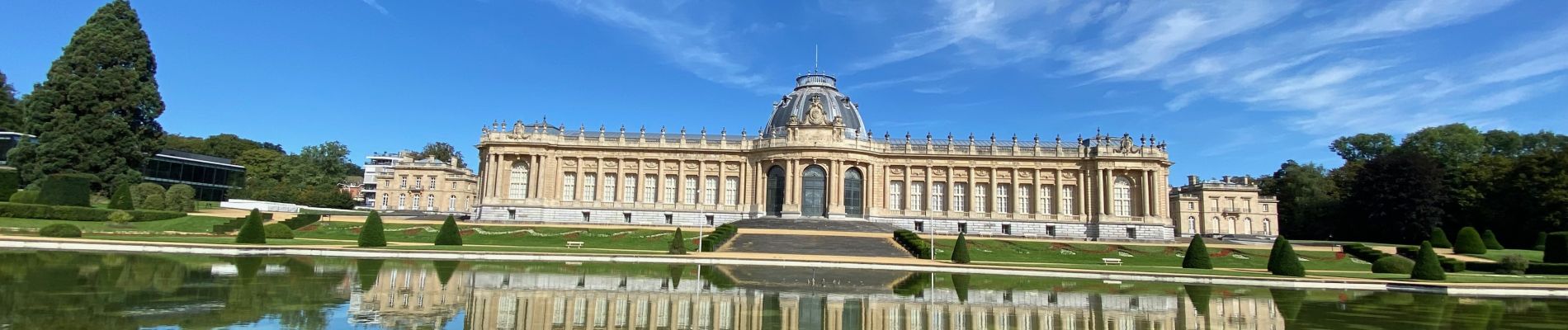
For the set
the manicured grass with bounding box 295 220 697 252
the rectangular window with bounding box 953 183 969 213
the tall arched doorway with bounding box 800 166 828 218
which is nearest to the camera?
the manicured grass with bounding box 295 220 697 252

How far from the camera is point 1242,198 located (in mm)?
80500

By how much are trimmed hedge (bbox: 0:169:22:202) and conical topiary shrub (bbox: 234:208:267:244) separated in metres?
18.8

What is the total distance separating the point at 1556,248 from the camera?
115ft

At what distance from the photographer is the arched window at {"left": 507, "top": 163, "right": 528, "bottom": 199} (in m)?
58.6

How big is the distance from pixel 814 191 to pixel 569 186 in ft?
61.3

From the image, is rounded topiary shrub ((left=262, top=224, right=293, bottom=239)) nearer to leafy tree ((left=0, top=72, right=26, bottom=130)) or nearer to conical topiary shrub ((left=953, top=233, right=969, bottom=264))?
conical topiary shrub ((left=953, top=233, right=969, bottom=264))

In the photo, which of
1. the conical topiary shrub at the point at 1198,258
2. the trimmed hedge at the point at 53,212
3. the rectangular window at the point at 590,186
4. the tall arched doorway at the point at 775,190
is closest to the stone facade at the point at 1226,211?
the tall arched doorway at the point at 775,190

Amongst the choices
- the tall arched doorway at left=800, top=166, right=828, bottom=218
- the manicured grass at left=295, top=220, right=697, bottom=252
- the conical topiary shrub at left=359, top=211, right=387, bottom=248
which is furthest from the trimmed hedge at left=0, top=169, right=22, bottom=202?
the tall arched doorway at left=800, top=166, right=828, bottom=218

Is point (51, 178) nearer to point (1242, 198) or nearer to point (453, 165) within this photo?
point (453, 165)

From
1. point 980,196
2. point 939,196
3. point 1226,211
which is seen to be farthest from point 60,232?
point 1226,211

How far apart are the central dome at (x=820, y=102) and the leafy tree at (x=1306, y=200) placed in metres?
→ 42.1

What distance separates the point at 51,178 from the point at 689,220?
34901 millimetres

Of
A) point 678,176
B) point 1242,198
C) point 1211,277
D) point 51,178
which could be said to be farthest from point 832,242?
point 1242,198

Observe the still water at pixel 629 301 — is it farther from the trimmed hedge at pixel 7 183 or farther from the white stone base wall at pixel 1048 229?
the white stone base wall at pixel 1048 229
